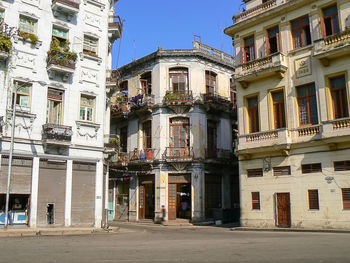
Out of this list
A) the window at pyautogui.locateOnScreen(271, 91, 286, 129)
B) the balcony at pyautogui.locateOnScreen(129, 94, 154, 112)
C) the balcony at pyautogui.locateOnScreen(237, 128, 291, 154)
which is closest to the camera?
the balcony at pyautogui.locateOnScreen(237, 128, 291, 154)

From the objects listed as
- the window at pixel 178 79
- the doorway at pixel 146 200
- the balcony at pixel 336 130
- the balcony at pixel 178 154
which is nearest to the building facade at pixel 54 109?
the balcony at pixel 178 154

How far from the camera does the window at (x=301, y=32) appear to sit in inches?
869

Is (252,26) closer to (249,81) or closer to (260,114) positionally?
(249,81)

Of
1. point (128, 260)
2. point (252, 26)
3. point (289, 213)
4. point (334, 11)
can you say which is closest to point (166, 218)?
point (289, 213)

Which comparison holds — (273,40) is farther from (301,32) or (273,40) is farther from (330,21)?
(330,21)

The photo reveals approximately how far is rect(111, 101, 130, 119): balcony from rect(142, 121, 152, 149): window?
197 centimetres

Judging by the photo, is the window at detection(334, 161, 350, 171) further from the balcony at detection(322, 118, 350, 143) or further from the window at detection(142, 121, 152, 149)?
the window at detection(142, 121, 152, 149)

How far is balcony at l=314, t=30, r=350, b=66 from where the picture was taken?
1953 cm

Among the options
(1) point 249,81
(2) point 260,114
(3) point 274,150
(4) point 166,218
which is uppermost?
(1) point 249,81

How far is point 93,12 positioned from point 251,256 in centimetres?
1866

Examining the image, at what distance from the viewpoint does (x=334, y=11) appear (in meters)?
20.9

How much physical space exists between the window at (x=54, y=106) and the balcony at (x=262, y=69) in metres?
11.5

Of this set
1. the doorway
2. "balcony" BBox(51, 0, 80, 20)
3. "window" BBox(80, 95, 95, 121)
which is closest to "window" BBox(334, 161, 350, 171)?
"window" BBox(80, 95, 95, 121)

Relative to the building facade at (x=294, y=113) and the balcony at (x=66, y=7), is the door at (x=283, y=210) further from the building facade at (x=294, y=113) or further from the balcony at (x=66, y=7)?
the balcony at (x=66, y=7)
